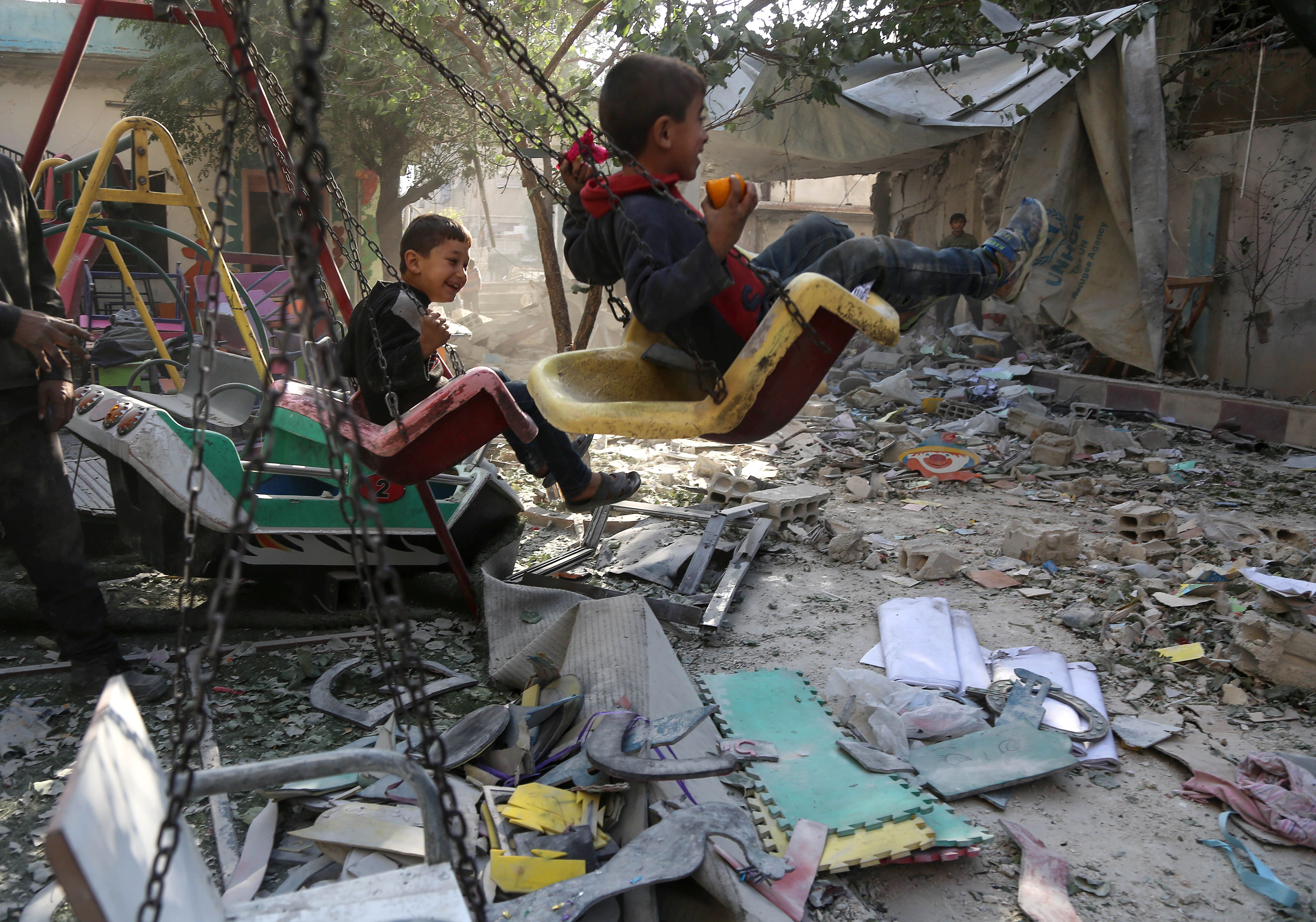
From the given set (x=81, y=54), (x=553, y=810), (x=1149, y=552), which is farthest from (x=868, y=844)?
(x=81, y=54)

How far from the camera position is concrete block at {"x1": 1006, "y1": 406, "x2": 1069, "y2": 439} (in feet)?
24.3

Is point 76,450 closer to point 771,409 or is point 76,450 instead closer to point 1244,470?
point 771,409

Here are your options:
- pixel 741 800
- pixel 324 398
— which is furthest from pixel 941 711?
pixel 324 398

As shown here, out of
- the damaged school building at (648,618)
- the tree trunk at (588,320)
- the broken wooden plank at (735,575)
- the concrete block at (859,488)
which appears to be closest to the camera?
the damaged school building at (648,618)

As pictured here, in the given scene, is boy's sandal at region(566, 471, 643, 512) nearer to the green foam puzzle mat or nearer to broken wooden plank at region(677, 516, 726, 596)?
the green foam puzzle mat

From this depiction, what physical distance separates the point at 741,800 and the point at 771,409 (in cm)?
135

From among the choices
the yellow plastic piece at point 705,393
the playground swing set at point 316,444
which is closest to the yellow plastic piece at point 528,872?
the playground swing set at point 316,444

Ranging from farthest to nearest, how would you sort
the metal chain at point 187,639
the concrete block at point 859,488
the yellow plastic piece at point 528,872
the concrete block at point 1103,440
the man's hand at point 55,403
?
the concrete block at point 1103,440, the concrete block at point 859,488, the man's hand at point 55,403, the yellow plastic piece at point 528,872, the metal chain at point 187,639

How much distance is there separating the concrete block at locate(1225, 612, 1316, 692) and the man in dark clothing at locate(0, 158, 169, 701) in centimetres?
430

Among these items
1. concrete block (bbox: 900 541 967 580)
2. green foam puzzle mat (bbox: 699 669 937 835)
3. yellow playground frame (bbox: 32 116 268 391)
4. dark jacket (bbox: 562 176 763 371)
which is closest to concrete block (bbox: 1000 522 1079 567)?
concrete block (bbox: 900 541 967 580)

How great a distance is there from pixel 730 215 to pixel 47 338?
86.1 inches

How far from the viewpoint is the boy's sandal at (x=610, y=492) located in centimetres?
338

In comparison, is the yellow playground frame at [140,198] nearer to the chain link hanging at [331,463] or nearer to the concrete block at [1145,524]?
the chain link hanging at [331,463]

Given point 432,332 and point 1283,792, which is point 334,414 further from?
point 1283,792
